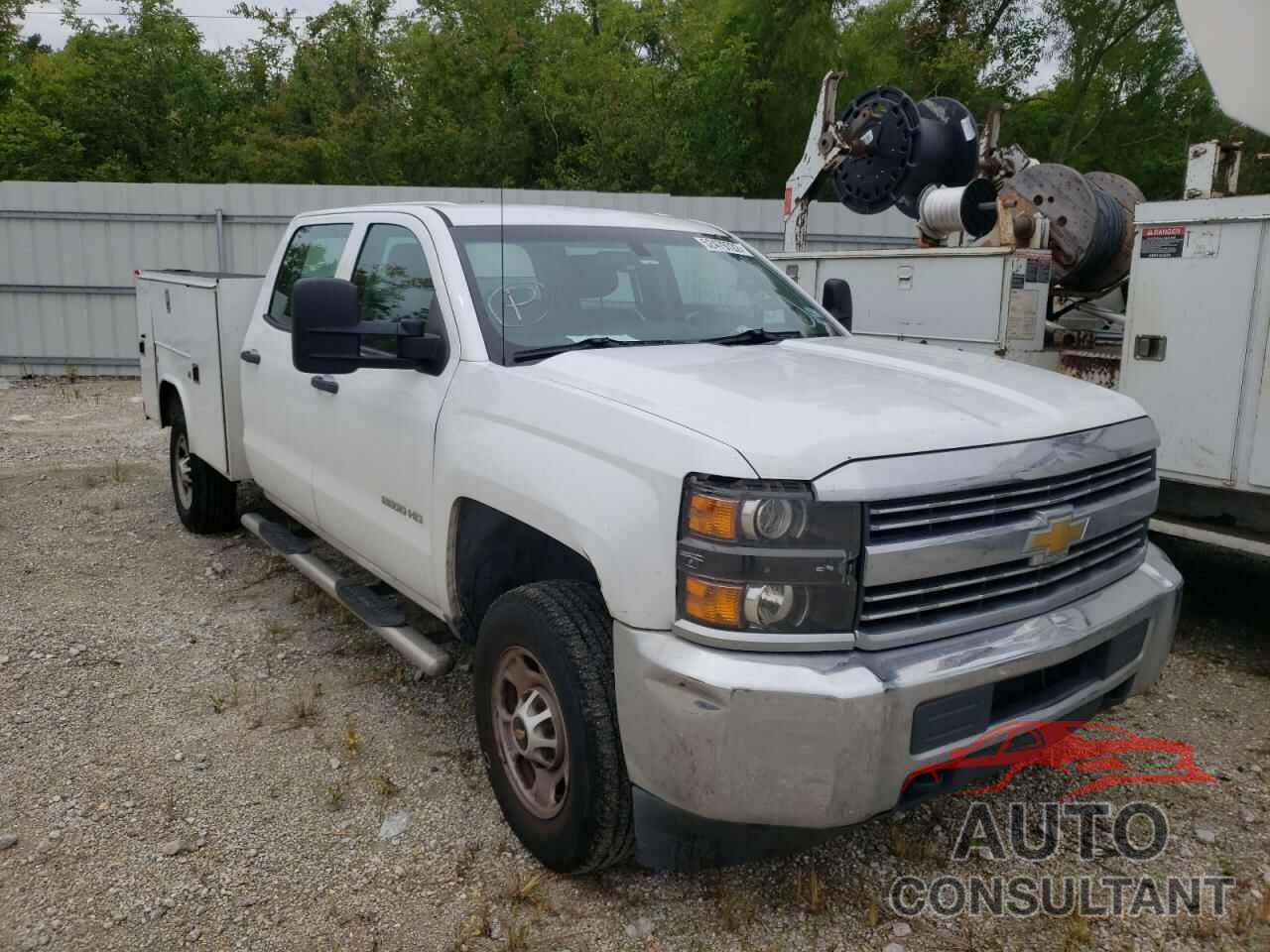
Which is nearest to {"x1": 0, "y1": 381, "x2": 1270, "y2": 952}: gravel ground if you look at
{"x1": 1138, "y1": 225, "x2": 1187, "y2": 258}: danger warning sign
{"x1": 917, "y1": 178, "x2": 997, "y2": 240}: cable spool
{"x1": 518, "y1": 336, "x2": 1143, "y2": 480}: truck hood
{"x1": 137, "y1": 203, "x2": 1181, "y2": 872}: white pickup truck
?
{"x1": 137, "y1": 203, "x2": 1181, "y2": 872}: white pickup truck

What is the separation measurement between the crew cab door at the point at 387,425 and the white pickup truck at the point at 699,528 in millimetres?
16

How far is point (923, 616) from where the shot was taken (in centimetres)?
259

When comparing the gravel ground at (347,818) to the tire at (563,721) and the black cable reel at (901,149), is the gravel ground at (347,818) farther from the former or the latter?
the black cable reel at (901,149)

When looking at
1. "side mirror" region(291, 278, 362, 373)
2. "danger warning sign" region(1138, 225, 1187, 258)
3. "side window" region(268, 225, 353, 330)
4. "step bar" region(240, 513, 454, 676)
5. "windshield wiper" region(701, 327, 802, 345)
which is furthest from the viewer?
"danger warning sign" region(1138, 225, 1187, 258)

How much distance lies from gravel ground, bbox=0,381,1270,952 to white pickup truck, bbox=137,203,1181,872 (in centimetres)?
31

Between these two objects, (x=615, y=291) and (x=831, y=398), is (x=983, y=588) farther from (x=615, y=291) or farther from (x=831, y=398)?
(x=615, y=291)

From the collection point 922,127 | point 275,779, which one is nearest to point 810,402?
point 275,779

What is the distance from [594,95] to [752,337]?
23.3m

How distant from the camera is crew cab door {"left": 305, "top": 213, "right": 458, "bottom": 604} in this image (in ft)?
11.6

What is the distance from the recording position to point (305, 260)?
16.2 ft

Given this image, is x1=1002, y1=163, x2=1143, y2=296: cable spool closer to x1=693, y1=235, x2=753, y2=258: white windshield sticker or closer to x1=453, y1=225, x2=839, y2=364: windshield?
x1=693, y1=235, x2=753, y2=258: white windshield sticker

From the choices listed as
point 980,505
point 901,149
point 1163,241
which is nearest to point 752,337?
point 980,505

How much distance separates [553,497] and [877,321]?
448 centimetres

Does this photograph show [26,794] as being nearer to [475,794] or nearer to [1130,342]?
[475,794]
